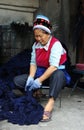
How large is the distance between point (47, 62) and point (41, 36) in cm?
34

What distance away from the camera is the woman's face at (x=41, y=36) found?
433 centimetres

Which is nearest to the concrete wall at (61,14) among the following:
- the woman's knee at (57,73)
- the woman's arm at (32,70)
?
the woman's arm at (32,70)

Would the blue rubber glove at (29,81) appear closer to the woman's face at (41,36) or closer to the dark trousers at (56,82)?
the dark trousers at (56,82)

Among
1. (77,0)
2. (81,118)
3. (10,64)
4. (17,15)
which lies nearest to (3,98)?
(81,118)

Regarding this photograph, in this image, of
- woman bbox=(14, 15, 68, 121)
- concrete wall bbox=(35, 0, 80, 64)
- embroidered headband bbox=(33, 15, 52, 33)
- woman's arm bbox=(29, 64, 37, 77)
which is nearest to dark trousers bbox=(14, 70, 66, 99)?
woman bbox=(14, 15, 68, 121)

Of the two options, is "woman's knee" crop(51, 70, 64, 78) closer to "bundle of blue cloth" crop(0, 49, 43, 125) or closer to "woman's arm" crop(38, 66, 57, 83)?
"woman's arm" crop(38, 66, 57, 83)

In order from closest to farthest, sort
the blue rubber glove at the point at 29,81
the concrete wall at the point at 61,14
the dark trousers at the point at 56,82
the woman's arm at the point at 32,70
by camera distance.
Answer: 1. the dark trousers at the point at 56,82
2. the blue rubber glove at the point at 29,81
3. the woman's arm at the point at 32,70
4. the concrete wall at the point at 61,14

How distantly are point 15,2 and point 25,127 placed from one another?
328 cm

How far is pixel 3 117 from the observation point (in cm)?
421

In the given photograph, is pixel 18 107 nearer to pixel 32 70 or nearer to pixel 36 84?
pixel 36 84

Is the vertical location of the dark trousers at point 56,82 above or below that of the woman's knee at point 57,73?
below

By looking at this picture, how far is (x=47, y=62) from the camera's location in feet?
14.8

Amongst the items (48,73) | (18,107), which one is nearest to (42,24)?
(48,73)

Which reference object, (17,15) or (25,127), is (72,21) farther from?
(25,127)
